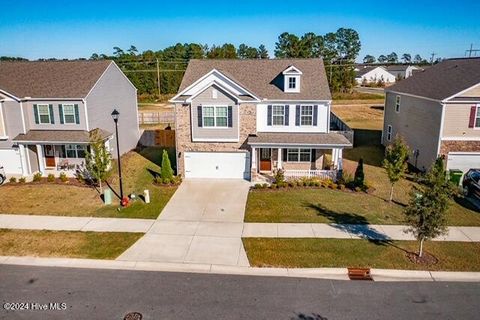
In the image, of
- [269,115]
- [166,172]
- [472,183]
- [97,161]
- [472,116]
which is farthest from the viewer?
[269,115]

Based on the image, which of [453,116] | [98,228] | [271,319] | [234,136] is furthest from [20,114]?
[453,116]

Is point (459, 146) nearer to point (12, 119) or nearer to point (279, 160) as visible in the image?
point (279, 160)

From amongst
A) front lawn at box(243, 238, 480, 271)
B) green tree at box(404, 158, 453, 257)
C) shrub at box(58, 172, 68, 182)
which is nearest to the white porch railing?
front lawn at box(243, 238, 480, 271)

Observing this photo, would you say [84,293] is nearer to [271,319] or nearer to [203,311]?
[203,311]

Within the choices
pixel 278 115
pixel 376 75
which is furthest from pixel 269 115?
pixel 376 75

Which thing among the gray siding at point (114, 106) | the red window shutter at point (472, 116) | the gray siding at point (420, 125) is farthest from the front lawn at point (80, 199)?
the red window shutter at point (472, 116)

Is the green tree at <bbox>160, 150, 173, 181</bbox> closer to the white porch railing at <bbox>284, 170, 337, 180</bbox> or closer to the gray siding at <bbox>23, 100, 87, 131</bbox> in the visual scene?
the gray siding at <bbox>23, 100, 87, 131</bbox>

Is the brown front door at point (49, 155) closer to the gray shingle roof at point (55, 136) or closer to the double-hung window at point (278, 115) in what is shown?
→ the gray shingle roof at point (55, 136)
